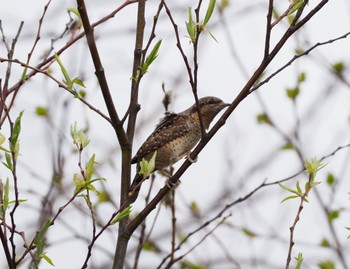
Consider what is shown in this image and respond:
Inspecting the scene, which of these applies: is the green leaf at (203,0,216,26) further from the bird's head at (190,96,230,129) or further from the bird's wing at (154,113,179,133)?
the bird's head at (190,96,230,129)

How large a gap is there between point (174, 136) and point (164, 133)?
2.5 inches

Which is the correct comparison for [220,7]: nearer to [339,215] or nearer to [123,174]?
[339,215]

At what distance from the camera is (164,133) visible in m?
4.10

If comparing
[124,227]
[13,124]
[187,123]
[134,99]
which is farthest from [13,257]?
[187,123]

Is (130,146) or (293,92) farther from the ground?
(293,92)

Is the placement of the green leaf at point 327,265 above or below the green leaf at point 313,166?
above

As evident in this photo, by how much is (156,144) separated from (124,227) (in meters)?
1.20

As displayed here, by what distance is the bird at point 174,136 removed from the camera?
3.98m

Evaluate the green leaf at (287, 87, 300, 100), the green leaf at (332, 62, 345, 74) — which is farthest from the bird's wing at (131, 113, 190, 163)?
the green leaf at (332, 62, 345, 74)

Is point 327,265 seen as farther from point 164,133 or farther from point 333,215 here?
point 164,133

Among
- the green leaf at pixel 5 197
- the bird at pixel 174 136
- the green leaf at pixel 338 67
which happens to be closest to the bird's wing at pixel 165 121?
the bird at pixel 174 136

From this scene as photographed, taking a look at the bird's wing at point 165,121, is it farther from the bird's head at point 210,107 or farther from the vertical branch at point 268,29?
the vertical branch at point 268,29

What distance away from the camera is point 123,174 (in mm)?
2904

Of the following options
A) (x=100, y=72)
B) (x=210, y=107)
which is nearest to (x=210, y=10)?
(x=100, y=72)
